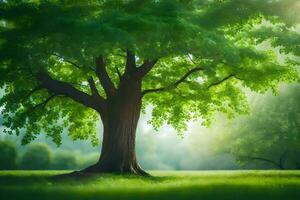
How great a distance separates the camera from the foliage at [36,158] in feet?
150

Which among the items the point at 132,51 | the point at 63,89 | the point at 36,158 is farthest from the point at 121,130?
the point at 36,158

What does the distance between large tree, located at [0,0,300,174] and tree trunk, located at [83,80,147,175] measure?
0.05 meters

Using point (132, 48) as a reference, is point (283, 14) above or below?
above

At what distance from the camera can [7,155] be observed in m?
42.1

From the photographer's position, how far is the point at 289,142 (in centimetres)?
4022

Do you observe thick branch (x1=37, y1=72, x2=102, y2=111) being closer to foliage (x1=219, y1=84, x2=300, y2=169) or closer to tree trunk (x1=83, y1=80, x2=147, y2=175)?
tree trunk (x1=83, y1=80, x2=147, y2=175)

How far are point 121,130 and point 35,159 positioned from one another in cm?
2478

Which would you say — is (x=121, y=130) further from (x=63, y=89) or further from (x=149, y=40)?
(x=149, y=40)

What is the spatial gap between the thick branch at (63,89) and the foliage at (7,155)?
18.6 metres

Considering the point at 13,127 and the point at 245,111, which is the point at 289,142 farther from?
the point at 13,127

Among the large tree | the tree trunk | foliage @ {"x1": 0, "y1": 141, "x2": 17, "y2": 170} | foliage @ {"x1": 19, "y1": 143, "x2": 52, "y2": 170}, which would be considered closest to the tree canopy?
the large tree

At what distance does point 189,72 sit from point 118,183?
8.92 meters

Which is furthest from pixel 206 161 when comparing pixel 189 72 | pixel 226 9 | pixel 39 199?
pixel 39 199

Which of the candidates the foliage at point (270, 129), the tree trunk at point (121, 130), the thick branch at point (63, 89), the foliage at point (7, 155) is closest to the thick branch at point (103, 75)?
the tree trunk at point (121, 130)
